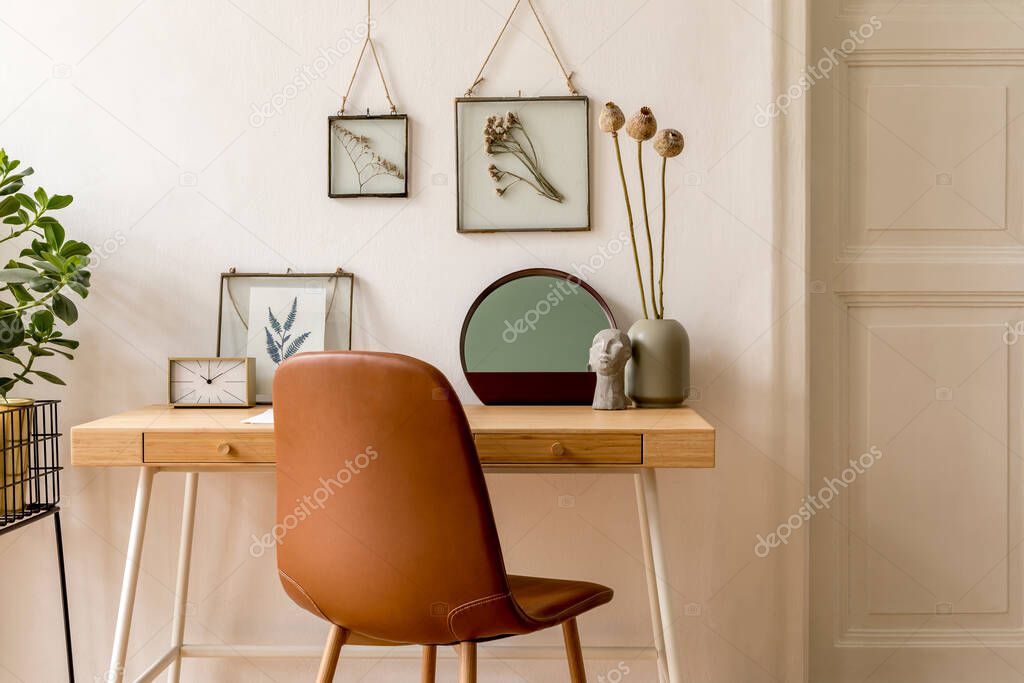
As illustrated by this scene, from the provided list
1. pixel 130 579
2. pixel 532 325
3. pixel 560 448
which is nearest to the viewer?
pixel 560 448

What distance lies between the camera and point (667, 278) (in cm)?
197

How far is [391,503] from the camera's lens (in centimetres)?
118

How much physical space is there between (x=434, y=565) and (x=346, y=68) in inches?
52.7

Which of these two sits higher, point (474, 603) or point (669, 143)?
point (669, 143)

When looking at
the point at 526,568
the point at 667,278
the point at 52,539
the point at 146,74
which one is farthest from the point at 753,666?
the point at 146,74

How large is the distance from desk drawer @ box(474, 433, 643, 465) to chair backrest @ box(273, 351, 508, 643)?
1.16 ft

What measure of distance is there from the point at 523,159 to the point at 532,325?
412 mm

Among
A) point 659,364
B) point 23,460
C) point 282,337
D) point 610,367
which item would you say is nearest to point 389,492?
point 610,367

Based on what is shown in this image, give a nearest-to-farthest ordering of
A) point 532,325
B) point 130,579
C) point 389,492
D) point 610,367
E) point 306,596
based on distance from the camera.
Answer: point 389,492
point 306,596
point 130,579
point 610,367
point 532,325

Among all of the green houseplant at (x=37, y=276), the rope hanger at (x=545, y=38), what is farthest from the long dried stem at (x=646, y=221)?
the green houseplant at (x=37, y=276)

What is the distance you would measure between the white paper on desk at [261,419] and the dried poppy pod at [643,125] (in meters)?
0.99

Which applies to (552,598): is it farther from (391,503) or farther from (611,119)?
(611,119)

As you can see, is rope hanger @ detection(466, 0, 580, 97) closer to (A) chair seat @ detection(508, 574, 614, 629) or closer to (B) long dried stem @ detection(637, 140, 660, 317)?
(B) long dried stem @ detection(637, 140, 660, 317)

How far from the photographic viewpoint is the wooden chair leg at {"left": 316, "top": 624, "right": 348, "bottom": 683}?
1.31 m
